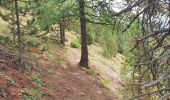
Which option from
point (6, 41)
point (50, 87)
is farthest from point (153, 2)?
point (6, 41)

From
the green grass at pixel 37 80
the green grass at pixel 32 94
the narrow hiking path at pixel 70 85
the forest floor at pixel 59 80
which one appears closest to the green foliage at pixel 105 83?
the forest floor at pixel 59 80

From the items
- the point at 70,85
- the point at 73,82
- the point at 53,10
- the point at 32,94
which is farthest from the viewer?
the point at 53,10

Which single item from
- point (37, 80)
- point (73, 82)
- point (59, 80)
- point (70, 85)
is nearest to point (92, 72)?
point (73, 82)

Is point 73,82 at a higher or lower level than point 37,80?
lower

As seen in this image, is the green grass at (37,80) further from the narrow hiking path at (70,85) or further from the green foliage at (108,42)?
the green foliage at (108,42)

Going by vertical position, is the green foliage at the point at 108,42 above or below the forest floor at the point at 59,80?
above

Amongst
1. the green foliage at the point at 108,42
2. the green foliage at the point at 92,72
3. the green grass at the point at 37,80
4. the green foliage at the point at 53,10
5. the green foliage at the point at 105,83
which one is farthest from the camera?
the green foliage at the point at 92,72

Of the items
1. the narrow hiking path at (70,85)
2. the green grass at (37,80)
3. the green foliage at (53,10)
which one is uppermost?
the green foliage at (53,10)

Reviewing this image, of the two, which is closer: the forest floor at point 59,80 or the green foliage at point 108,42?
the forest floor at point 59,80

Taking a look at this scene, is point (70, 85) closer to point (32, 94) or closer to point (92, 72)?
point (92, 72)

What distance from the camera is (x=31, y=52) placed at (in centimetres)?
2217

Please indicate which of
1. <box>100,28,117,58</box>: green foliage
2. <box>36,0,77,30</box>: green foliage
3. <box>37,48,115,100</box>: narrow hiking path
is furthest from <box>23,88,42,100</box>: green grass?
<box>100,28,117,58</box>: green foliage

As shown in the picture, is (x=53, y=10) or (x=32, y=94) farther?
(x=53, y=10)

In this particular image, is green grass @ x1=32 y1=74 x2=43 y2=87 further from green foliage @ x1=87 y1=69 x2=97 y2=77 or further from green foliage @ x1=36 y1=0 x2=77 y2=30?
green foliage @ x1=87 y1=69 x2=97 y2=77
